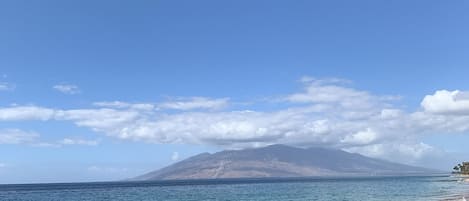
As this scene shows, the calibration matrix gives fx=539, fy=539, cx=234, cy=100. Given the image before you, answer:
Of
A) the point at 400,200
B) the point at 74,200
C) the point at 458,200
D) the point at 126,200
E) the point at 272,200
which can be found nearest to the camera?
the point at 458,200

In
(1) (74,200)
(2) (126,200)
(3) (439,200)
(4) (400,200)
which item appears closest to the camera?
(3) (439,200)

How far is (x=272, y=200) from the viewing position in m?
92.4

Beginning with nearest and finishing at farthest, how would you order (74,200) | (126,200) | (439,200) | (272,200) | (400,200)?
(439,200) < (400,200) < (272,200) < (126,200) < (74,200)

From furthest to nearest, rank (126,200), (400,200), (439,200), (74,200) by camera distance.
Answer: (74,200) → (126,200) → (400,200) → (439,200)

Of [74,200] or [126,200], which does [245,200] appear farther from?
[74,200]

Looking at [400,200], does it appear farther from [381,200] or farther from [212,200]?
[212,200]

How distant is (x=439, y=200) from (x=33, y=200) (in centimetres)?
8936

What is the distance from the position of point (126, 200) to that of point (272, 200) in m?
33.3

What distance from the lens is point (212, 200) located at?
94.7 meters

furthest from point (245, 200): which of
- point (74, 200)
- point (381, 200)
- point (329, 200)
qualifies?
point (74, 200)

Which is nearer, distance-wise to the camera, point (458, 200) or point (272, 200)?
point (458, 200)

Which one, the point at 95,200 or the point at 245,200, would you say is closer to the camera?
the point at 245,200

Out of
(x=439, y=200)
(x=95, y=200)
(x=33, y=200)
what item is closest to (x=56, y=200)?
(x=33, y=200)

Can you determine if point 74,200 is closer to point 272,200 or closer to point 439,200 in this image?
point 272,200
